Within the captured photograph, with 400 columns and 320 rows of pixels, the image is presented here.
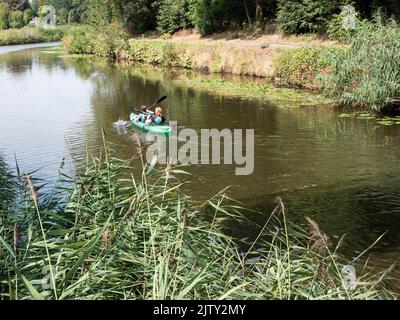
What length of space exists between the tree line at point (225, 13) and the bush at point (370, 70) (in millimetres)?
4848

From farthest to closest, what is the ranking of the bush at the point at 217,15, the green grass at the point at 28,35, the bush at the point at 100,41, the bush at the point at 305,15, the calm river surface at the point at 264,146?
the green grass at the point at 28,35
the bush at the point at 100,41
the bush at the point at 217,15
the bush at the point at 305,15
the calm river surface at the point at 264,146

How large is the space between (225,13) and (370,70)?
2256 centimetres

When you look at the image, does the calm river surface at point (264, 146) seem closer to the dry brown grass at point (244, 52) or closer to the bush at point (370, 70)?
the bush at point (370, 70)

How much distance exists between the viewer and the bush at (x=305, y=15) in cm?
2803

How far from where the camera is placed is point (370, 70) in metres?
16.8

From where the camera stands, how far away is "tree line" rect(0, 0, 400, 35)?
2773 cm

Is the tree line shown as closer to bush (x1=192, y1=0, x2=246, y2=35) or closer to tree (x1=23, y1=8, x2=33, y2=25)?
bush (x1=192, y1=0, x2=246, y2=35)

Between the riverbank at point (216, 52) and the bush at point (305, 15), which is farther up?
the bush at point (305, 15)

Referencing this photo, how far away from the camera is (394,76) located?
53.5ft

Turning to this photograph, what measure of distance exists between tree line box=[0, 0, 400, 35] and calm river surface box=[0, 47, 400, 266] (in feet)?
26.6

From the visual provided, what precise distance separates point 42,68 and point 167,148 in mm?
24957

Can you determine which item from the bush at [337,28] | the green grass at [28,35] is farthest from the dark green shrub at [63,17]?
the bush at [337,28]

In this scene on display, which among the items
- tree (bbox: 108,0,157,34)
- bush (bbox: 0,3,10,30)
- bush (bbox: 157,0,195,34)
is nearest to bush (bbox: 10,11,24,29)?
bush (bbox: 0,3,10,30)
